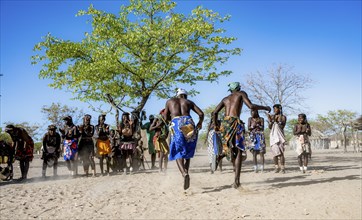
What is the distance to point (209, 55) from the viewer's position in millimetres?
17156

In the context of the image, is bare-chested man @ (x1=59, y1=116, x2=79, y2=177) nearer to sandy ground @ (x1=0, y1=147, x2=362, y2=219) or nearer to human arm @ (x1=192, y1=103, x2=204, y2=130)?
sandy ground @ (x1=0, y1=147, x2=362, y2=219)

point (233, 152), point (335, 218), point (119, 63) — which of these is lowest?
point (335, 218)

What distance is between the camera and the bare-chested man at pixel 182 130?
7.20m

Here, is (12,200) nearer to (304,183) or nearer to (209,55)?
(304,183)

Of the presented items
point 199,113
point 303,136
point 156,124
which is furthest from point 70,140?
point 303,136

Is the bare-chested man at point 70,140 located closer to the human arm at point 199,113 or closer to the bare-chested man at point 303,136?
the human arm at point 199,113

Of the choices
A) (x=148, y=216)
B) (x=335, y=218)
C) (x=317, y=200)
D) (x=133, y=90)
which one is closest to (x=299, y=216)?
(x=335, y=218)

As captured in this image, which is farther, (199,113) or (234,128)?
(199,113)

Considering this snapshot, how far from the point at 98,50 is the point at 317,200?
12.6 meters

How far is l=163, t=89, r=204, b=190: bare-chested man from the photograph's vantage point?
7195 mm

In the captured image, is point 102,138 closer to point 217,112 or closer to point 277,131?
point 217,112

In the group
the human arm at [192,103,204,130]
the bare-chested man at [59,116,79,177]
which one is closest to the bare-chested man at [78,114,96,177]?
the bare-chested man at [59,116,79,177]

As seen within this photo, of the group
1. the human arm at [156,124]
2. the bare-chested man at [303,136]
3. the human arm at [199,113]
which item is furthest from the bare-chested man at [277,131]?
the human arm at [199,113]

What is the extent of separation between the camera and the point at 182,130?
23.7ft
